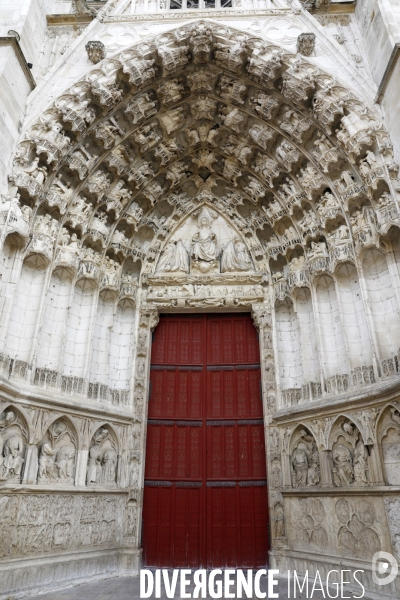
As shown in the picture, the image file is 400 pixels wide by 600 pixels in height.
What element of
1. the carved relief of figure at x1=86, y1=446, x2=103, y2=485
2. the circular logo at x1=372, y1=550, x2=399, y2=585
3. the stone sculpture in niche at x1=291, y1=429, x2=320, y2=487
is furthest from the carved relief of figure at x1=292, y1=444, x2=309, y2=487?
the carved relief of figure at x1=86, y1=446, x2=103, y2=485

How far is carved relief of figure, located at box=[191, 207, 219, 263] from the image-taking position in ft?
25.3

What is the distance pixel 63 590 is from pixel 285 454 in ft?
10.8

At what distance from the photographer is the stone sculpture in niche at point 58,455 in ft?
17.9

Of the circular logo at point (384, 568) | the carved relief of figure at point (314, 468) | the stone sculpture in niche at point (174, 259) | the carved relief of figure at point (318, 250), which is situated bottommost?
the circular logo at point (384, 568)

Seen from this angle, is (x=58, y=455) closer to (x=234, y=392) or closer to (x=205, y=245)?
(x=234, y=392)

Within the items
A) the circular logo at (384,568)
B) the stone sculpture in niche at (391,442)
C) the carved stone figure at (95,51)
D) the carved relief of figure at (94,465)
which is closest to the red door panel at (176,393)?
the carved relief of figure at (94,465)

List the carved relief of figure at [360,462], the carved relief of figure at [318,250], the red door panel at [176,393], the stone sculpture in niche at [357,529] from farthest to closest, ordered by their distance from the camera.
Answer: the red door panel at [176,393] < the carved relief of figure at [318,250] < the carved relief of figure at [360,462] < the stone sculpture in niche at [357,529]

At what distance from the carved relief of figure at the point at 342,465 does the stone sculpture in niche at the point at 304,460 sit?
12.4 inches

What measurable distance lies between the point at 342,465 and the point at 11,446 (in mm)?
4117

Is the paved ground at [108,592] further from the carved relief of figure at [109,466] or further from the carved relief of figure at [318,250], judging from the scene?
the carved relief of figure at [318,250]

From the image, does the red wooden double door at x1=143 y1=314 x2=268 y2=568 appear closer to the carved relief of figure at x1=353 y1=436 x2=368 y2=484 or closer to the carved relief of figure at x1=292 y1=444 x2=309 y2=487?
the carved relief of figure at x1=292 y1=444 x2=309 y2=487

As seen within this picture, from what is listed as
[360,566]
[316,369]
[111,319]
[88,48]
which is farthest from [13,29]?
[360,566]

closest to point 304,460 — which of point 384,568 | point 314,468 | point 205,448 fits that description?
point 314,468

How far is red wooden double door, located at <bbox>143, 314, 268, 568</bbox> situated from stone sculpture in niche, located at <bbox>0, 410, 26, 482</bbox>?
209 cm
